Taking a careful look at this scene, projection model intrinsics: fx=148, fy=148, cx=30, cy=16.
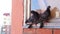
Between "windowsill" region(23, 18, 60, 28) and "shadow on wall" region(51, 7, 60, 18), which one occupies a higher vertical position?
"shadow on wall" region(51, 7, 60, 18)

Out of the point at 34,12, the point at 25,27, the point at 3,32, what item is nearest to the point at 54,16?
the point at 34,12

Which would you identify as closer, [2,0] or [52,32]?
[52,32]

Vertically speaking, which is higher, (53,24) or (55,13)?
(55,13)

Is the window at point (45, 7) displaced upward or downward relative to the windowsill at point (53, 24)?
upward

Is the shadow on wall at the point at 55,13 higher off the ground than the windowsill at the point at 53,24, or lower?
higher

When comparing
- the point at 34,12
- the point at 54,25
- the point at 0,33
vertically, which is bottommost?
the point at 0,33

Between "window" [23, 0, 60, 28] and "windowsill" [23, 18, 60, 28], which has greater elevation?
"window" [23, 0, 60, 28]

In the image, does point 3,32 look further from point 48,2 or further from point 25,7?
point 48,2

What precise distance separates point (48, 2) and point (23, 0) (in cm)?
30

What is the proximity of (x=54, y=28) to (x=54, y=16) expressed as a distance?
15 cm

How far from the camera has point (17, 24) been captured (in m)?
1.82

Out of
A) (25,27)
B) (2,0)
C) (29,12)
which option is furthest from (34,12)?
(2,0)

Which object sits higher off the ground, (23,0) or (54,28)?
(23,0)

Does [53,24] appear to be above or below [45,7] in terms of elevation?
below
